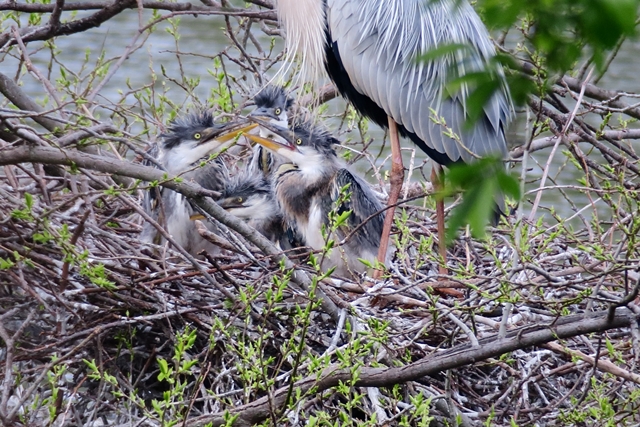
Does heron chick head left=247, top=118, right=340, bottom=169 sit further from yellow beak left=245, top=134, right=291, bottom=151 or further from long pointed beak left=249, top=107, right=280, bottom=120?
long pointed beak left=249, top=107, right=280, bottom=120

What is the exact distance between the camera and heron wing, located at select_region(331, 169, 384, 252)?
3408mm

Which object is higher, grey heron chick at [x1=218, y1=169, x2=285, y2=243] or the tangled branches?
the tangled branches

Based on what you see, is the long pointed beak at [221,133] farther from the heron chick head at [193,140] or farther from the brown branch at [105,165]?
the brown branch at [105,165]

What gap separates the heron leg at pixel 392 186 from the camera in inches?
139

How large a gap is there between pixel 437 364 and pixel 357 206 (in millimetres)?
1296

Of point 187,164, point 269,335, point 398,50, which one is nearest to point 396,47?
point 398,50

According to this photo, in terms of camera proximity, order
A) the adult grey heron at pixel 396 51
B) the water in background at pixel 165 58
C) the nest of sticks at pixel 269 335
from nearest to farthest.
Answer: the nest of sticks at pixel 269 335 < the adult grey heron at pixel 396 51 < the water in background at pixel 165 58

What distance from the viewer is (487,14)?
3.24 ft

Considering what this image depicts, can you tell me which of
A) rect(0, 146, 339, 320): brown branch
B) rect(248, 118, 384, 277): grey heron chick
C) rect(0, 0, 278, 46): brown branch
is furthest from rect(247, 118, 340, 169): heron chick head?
rect(0, 146, 339, 320): brown branch

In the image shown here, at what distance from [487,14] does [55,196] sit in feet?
8.49

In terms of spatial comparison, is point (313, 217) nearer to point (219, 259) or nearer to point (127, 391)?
point (219, 259)

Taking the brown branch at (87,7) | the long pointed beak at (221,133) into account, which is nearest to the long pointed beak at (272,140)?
the long pointed beak at (221,133)

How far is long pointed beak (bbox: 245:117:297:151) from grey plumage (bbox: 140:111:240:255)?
0.55ft

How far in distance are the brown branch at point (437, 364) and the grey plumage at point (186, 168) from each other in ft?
4.02
